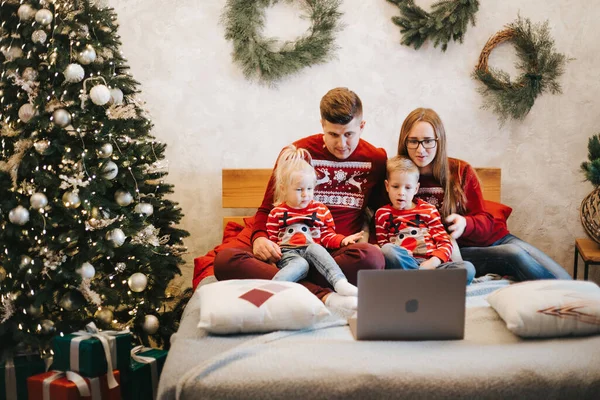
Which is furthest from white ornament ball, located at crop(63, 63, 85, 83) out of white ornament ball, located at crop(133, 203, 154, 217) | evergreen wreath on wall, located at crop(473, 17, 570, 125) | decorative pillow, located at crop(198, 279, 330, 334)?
evergreen wreath on wall, located at crop(473, 17, 570, 125)

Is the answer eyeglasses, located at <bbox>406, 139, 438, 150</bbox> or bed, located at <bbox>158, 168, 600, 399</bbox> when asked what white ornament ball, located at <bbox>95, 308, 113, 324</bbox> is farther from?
eyeglasses, located at <bbox>406, 139, 438, 150</bbox>

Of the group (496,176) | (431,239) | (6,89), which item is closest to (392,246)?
(431,239)

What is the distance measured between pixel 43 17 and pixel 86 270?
0.92 metres

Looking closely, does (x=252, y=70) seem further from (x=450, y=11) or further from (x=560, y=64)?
(x=560, y=64)

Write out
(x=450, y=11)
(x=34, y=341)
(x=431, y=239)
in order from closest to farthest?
1. (x=34, y=341)
2. (x=431, y=239)
3. (x=450, y=11)

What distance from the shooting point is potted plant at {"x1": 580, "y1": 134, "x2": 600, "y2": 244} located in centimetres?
262

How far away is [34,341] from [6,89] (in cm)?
93

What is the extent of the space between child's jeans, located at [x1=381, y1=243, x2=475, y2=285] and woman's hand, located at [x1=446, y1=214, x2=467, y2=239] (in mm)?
155

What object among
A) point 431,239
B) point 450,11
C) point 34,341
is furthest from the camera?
point 450,11

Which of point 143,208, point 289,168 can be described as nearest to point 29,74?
point 143,208

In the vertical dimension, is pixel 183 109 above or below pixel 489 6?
below

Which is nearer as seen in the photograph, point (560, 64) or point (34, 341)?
point (34, 341)

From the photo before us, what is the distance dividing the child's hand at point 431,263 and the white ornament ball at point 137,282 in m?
1.06

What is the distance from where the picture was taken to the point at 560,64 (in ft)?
9.59
